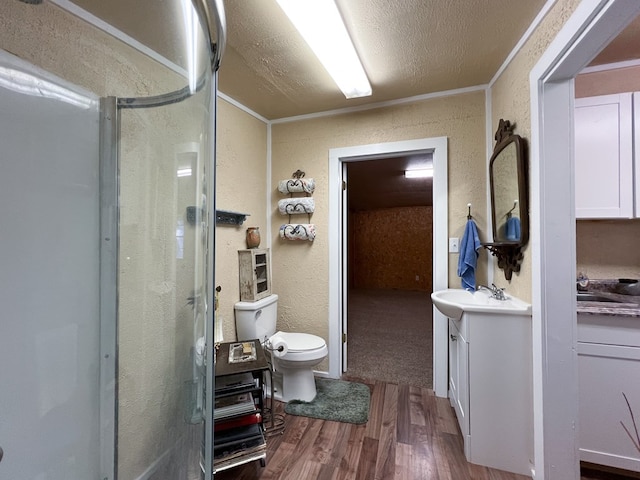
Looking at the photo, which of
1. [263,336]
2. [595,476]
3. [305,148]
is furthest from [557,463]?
[305,148]

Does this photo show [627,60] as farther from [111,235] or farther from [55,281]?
[55,281]

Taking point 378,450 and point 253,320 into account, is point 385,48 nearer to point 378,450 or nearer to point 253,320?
point 253,320

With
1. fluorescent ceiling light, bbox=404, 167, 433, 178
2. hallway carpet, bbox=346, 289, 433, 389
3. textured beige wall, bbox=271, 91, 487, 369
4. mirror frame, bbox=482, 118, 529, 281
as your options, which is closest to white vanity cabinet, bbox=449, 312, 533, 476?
mirror frame, bbox=482, 118, 529, 281

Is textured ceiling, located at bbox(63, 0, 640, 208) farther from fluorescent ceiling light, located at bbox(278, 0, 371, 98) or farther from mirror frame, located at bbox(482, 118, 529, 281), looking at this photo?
mirror frame, located at bbox(482, 118, 529, 281)

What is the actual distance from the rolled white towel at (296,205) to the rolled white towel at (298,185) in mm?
71

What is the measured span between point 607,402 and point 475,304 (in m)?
0.65

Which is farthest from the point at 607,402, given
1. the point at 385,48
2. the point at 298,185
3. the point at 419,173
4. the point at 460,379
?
the point at 419,173

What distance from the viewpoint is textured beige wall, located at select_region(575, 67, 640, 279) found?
4.91ft

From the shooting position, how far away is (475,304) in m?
1.55

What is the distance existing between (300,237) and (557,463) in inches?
74.7

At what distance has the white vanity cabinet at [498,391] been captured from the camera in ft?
4.22

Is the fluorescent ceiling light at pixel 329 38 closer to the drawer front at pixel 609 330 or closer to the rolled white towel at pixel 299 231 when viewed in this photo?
the rolled white towel at pixel 299 231

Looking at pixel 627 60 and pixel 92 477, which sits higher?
pixel 627 60

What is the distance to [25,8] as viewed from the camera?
31.9 inches
